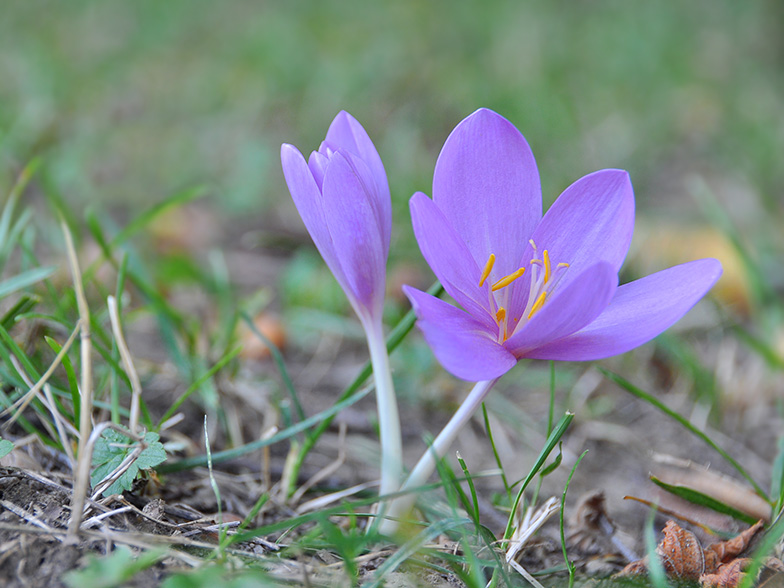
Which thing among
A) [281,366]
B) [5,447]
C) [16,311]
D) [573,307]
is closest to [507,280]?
[573,307]

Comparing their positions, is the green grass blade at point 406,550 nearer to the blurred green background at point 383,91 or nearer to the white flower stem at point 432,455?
the white flower stem at point 432,455

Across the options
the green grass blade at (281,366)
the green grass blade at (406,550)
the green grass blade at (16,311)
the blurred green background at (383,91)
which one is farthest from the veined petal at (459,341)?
the blurred green background at (383,91)

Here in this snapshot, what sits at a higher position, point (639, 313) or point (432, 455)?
point (639, 313)

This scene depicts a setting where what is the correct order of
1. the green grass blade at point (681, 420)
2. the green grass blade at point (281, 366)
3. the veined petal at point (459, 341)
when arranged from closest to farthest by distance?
1. the veined petal at point (459, 341)
2. the green grass blade at point (681, 420)
3. the green grass blade at point (281, 366)

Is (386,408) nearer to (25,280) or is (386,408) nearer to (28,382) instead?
(28,382)

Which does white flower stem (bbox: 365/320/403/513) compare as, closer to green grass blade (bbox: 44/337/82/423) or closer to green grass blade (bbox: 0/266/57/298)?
green grass blade (bbox: 44/337/82/423)

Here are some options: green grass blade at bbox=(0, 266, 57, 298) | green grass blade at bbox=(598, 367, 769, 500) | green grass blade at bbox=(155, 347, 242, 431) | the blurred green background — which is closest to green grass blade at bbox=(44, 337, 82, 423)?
green grass blade at bbox=(155, 347, 242, 431)
